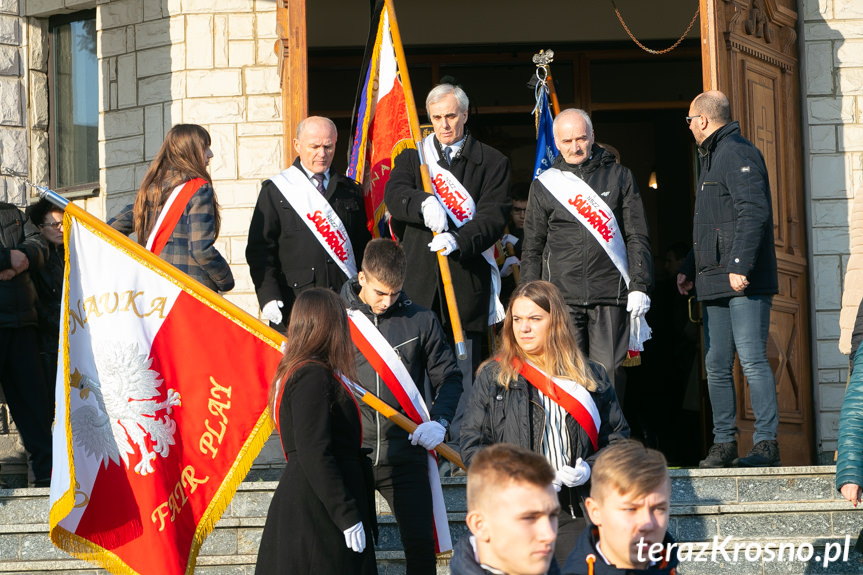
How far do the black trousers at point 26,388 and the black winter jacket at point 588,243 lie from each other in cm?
289

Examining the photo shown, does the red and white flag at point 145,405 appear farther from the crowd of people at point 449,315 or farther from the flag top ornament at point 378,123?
the flag top ornament at point 378,123

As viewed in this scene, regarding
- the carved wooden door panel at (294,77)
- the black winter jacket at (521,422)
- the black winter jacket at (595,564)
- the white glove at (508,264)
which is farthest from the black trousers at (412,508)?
the carved wooden door panel at (294,77)

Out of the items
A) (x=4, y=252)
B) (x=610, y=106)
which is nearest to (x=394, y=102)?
(x=4, y=252)

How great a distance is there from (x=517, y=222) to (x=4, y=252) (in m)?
3.41

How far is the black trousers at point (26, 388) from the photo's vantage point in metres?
7.71

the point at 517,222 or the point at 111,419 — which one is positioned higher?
the point at 517,222

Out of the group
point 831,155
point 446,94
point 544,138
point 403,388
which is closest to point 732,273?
point 446,94

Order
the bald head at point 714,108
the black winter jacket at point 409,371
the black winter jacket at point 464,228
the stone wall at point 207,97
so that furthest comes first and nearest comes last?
1. the stone wall at point 207,97
2. the bald head at point 714,108
3. the black winter jacket at point 464,228
4. the black winter jacket at point 409,371

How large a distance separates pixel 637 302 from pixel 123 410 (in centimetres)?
269

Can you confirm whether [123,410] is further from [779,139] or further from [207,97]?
[779,139]

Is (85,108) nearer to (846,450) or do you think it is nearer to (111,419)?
(111,419)

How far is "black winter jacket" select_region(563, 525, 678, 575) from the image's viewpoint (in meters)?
3.79

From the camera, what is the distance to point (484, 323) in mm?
7359

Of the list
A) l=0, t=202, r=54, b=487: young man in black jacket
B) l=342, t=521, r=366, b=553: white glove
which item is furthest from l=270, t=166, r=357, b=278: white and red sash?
l=342, t=521, r=366, b=553: white glove
